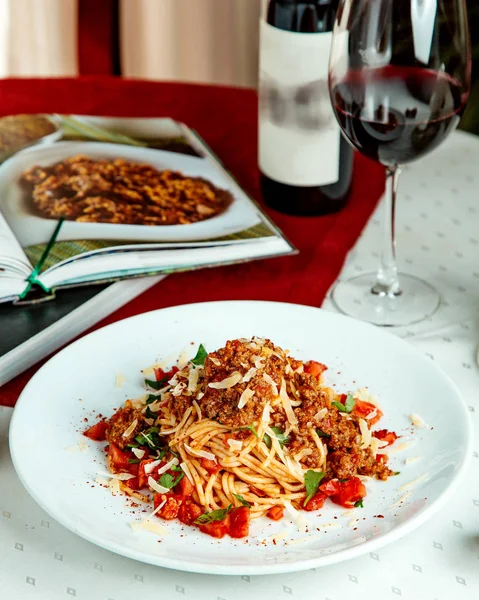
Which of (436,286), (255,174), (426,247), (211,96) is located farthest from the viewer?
(211,96)

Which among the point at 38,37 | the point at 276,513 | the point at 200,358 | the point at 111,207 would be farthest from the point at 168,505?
the point at 38,37

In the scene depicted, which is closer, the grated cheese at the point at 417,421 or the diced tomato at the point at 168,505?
the diced tomato at the point at 168,505

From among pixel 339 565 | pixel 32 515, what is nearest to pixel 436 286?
pixel 339 565

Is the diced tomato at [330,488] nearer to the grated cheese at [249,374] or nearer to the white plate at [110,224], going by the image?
the grated cheese at [249,374]

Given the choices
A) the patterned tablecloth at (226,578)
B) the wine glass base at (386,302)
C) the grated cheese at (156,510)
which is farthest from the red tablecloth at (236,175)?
the grated cheese at (156,510)

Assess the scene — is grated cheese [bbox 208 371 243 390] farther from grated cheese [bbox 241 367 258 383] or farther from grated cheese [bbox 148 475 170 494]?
grated cheese [bbox 148 475 170 494]

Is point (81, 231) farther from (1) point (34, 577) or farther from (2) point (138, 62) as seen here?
(2) point (138, 62)

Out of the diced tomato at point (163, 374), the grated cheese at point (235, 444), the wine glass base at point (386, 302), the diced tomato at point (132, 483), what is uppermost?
the grated cheese at point (235, 444)
